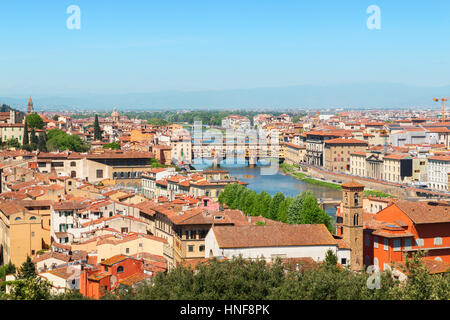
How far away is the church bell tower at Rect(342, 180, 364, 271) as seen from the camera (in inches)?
343

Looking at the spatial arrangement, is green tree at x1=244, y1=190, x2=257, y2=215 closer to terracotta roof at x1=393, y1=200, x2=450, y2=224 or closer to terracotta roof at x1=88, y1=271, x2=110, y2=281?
terracotta roof at x1=393, y1=200, x2=450, y2=224

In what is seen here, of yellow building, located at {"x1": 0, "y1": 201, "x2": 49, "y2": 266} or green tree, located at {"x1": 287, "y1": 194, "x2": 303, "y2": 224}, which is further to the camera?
green tree, located at {"x1": 287, "y1": 194, "x2": 303, "y2": 224}

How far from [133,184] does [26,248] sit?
8863 mm

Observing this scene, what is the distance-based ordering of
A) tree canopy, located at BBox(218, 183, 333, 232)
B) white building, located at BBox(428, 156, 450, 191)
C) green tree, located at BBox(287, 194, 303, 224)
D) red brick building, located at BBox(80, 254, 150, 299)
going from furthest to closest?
white building, located at BBox(428, 156, 450, 191) < green tree, located at BBox(287, 194, 303, 224) < tree canopy, located at BBox(218, 183, 333, 232) < red brick building, located at BBox(80, 254, 150, 299)

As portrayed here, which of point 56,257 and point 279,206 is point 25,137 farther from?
point 56,257

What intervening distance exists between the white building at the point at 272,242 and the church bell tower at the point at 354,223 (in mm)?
204

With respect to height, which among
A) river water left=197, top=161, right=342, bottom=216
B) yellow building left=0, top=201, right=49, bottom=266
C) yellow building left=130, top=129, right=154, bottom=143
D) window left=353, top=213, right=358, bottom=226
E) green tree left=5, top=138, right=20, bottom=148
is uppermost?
green tree left=5, top=138, right=20, bottom=148

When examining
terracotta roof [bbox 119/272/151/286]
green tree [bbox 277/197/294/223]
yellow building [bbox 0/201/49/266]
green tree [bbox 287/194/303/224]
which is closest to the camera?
terracotta roof [bbox 119/272/151/286]

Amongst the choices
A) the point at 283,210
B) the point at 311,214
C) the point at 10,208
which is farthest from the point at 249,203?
the point at 10,208

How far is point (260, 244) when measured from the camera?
805 centimetres

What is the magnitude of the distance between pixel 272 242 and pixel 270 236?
12 cm

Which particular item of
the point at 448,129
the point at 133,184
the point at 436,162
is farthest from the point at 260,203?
the point at 448,129

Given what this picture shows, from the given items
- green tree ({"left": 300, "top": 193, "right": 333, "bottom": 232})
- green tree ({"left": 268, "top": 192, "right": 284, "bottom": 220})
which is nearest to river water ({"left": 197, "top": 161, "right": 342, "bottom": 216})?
green tree ({"left": 268, "top": 192, "right": 284, "bottom": 220})

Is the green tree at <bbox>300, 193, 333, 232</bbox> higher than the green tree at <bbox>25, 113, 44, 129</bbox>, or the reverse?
the green tree at <bbox>25, 113, 44, 129</bbox>
